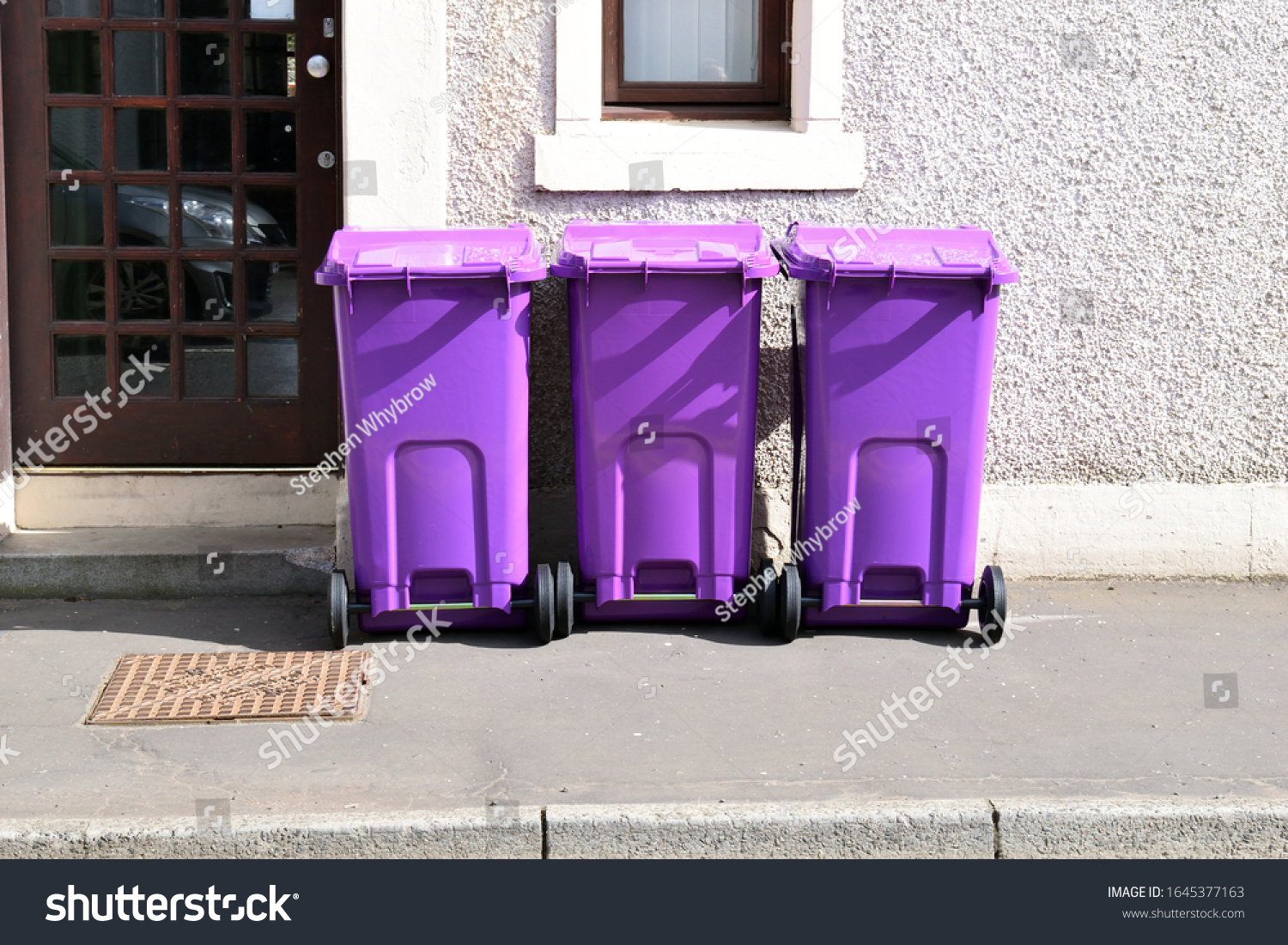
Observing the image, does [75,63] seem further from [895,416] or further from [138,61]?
[895,416]

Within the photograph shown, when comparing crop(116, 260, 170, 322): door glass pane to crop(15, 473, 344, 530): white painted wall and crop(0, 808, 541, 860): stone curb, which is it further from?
crop(0, 808, 541, 860): stone curb

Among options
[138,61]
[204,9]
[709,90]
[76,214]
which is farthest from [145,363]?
[709,90]

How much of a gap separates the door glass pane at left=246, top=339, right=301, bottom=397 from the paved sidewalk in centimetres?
90

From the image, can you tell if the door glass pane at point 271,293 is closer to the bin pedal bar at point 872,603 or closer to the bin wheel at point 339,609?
the bin wheel at point 339,609

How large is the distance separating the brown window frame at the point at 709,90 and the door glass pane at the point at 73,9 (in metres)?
1.97

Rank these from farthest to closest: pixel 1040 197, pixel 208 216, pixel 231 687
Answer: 1. pixel 208 216
2. pixel 1040 197
3. pixel 231 687

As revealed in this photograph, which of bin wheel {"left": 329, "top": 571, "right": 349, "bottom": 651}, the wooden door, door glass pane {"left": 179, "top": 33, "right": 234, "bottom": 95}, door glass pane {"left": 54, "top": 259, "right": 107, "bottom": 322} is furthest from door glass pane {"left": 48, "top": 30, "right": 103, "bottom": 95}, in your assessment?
bin wheel {"left": 329, "top": 571, "right": 349, "bottom": 651}

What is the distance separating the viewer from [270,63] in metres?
5.71

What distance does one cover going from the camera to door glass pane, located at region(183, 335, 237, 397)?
587 centimetres

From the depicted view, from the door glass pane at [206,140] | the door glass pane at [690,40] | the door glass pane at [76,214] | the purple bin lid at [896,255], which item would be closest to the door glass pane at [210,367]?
the door glass pane at [76,214]

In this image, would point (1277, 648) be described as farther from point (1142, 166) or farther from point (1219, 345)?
point (1142, 166)

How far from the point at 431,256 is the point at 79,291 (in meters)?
1.86

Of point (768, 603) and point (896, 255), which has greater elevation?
point (896, 255)
